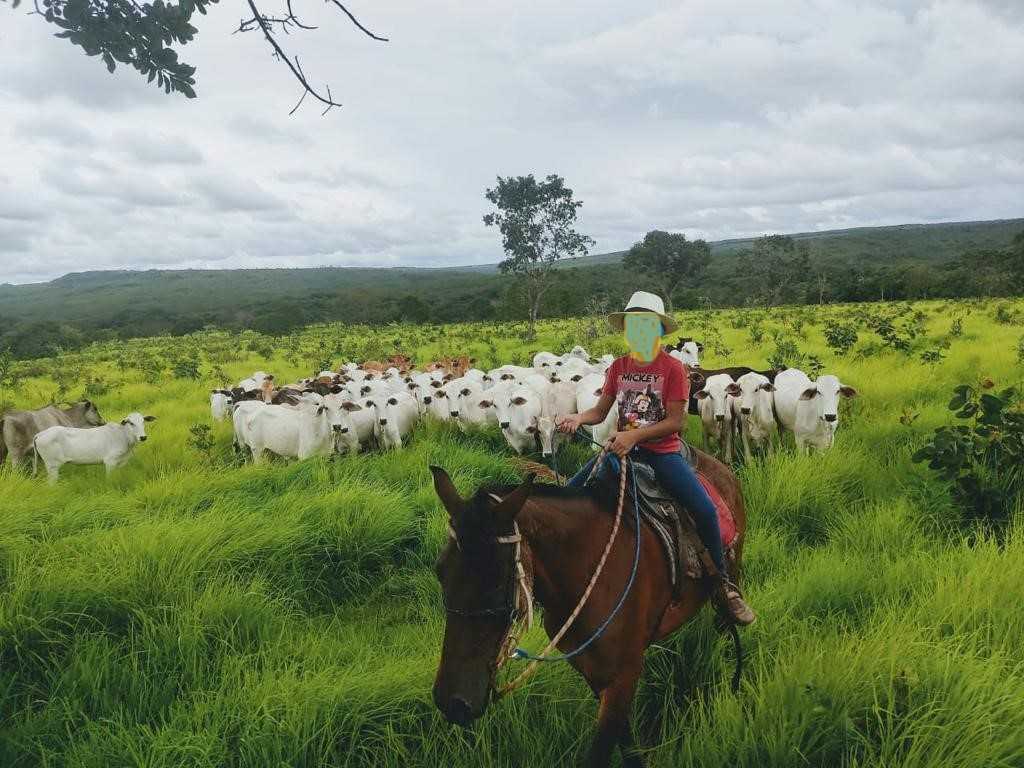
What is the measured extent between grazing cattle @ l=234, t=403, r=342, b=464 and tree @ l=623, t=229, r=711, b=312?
4445 cm

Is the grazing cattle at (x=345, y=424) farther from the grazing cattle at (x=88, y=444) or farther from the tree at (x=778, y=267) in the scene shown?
the tree at (x=778, y=267)

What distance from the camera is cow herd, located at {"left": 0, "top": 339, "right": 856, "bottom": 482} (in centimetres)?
757

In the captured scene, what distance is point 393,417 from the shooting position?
9.41 meters

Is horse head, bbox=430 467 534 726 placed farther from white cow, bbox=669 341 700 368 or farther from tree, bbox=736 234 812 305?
tree, bbox=736 234 812 305

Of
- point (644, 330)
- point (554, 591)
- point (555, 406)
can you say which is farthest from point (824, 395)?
point (554, 591)

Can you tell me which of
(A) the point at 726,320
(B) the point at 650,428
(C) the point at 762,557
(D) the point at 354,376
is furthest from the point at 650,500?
(A) the point at 726,320

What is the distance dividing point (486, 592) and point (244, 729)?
1.59 meters

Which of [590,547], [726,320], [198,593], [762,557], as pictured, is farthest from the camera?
[726,320]

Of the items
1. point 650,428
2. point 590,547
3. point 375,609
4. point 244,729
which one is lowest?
point 375,609

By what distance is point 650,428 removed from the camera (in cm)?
288

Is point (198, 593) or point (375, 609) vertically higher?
point (198, 593)

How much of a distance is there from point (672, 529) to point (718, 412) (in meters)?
5.42

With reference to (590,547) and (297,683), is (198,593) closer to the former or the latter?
(297,683)

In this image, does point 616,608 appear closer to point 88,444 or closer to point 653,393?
point 653,393
